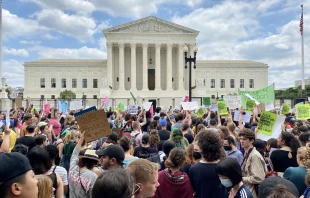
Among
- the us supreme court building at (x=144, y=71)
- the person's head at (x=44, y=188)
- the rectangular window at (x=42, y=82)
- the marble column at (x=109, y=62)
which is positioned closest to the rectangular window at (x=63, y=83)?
the us supreme court building at (x=144, y=71)

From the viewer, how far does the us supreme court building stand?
211 feet

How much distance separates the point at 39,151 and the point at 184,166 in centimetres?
222

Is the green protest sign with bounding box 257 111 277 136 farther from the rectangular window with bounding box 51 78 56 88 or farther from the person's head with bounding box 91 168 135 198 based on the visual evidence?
the rectangular window with bounding box 51 78 56 88

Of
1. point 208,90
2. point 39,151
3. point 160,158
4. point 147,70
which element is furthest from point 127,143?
point 208,90

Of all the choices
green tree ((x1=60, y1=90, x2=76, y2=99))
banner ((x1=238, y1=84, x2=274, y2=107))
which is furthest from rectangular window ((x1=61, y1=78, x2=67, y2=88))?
banner ((x1=238, y1=84, x2=274, y2=107))

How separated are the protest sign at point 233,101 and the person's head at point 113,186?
38.5 ft

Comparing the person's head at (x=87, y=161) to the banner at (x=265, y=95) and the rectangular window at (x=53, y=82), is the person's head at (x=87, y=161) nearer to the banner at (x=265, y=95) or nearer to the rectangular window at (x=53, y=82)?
the banner at (x=265, y=95)

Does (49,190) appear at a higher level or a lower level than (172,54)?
lower

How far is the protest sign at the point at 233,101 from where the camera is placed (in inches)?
539

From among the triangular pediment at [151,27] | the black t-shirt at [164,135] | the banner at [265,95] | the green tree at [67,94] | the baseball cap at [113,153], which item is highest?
the triangular pediment at [151,27]

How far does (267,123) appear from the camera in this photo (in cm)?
770

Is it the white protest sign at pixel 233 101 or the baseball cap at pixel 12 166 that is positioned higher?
the white protest sign at pixel 233 101

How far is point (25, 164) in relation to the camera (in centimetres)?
261

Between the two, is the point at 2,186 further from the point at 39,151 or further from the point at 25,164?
the point at 39,151
